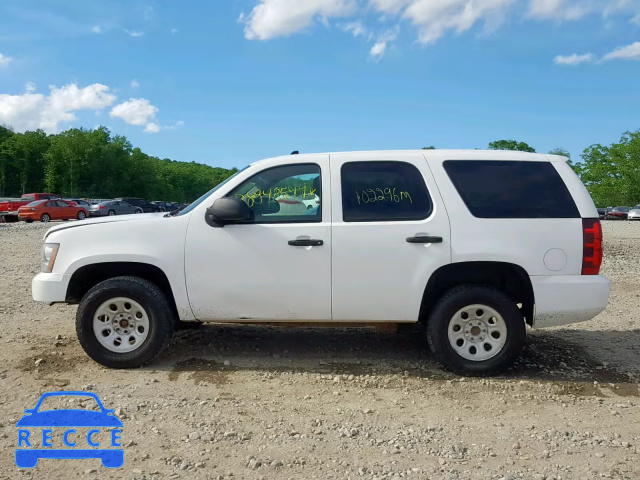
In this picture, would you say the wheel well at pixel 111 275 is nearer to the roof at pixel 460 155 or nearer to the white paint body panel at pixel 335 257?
the white paint body panel at pixel 335 257

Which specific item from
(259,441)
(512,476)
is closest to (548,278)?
(512,476)

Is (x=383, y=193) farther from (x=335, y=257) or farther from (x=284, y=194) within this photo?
(x=284, y=194)

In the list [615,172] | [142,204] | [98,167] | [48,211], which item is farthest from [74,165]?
[615,172]

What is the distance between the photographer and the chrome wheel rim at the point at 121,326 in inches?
196

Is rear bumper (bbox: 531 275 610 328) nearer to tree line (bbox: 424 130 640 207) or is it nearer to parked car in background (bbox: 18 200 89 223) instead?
parked car in background (bbox: 18 200 89 223)

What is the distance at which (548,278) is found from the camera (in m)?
4.74

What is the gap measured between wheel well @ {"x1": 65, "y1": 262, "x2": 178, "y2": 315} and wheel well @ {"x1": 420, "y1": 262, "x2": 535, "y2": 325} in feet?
7.57

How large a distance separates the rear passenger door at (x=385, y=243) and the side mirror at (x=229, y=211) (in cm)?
79

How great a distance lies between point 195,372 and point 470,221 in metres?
2.76

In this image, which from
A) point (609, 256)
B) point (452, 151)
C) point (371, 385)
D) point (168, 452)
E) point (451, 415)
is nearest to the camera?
point (168, 452)

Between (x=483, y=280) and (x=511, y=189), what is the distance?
0.85m

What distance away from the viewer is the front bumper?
4949 mm

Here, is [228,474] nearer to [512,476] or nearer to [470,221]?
[512,476]

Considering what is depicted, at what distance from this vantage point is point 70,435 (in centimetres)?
361
